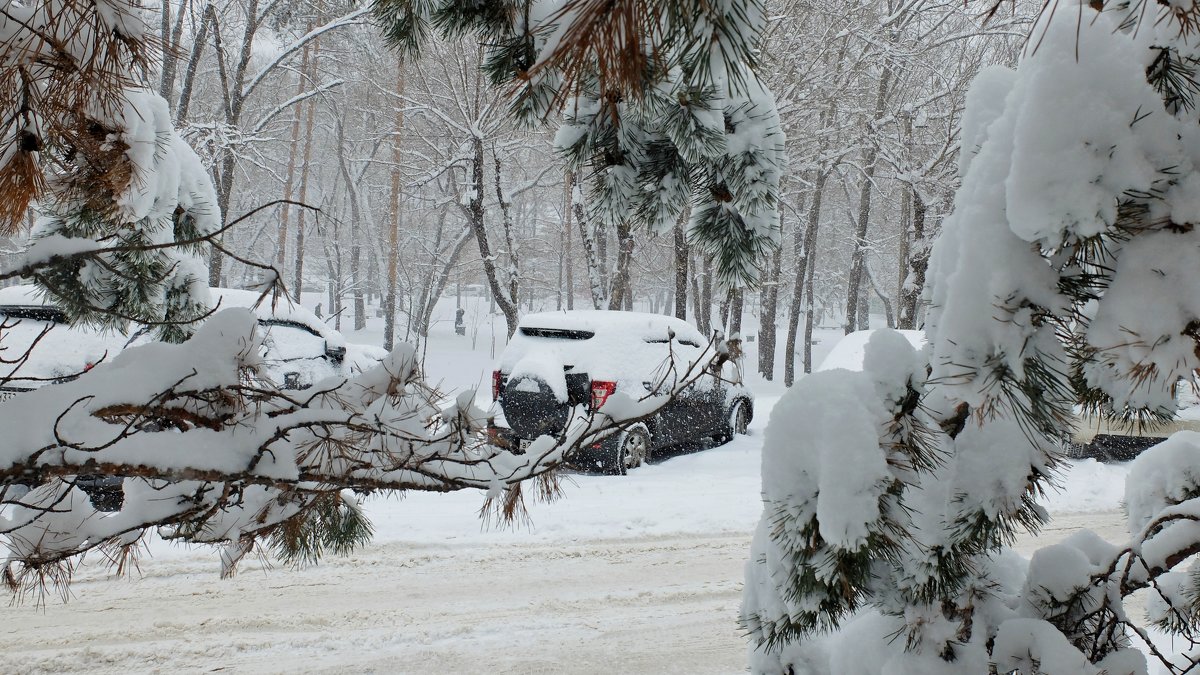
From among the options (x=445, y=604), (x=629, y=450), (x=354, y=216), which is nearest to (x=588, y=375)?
(x=629, y=450)

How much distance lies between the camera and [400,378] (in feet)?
7.85

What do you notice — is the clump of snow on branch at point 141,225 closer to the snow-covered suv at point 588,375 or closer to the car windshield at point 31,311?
the car windshield at point 31,311

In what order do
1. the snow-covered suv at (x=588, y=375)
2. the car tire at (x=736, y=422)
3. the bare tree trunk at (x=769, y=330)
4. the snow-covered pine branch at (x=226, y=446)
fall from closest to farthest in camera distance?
the snow-covered pine branch at (x=226, y=446) < the snow-covered suv at (x=588, y=375) < the car tire at (x=736, y=422) < the bare tree trunk at (x=769, y=330)

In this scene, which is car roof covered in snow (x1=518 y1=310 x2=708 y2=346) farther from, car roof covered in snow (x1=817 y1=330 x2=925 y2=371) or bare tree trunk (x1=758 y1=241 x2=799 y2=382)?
bare tree trunk (x1=758 y1=241 x2=799 y2=382)

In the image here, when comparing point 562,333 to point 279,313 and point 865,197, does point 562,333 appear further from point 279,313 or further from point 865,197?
point 865,197

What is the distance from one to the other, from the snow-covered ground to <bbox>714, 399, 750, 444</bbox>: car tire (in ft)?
8.94

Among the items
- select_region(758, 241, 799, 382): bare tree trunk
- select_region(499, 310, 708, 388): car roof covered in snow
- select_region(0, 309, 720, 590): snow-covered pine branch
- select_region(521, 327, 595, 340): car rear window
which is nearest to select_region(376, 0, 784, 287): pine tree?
select_region(0, 309, 720, 590): snow-covered pine branch

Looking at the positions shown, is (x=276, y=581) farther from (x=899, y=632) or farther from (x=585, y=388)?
(x=899, y=632)

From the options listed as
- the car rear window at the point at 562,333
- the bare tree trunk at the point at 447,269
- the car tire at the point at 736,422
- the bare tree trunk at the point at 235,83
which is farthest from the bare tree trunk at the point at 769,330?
the bare tree trunk at the point at 235,83

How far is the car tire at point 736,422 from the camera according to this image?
32.8 feet

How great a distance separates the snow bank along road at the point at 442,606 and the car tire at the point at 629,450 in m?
1.11

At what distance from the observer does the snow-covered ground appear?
4.38 m

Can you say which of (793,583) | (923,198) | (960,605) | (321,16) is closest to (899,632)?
(960,605)

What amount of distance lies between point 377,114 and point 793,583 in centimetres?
2009
